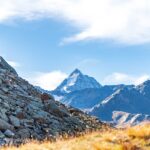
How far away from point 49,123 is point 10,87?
7.61m

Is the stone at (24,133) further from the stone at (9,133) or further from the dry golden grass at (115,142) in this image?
the dry golden grass at (115,142)

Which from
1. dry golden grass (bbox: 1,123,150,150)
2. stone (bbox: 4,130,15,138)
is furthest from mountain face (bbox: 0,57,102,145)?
dry golden grass (bbox: 1,123,150,150)

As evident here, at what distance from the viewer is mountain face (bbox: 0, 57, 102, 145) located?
3400 cm

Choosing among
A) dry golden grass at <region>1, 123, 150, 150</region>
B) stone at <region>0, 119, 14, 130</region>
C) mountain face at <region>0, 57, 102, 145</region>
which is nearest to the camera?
dry golden grass at <region>1, 123, 150, 150</region>

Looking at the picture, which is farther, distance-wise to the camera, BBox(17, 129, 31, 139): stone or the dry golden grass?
BBox(17, 129, 31, 139): stone

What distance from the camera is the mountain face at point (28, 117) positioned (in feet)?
112

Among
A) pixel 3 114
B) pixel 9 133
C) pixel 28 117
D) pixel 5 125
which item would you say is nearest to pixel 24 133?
pixel 5 125

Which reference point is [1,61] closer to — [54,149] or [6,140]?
[6,140]

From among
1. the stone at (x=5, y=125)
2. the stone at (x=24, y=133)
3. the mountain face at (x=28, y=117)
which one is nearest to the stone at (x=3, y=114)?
the mountain face at (x=28, y=117)

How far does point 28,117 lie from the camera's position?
127 ft

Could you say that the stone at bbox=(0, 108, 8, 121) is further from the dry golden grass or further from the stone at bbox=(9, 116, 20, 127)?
the dry golden grass

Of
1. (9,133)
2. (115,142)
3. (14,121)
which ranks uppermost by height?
(14,121)

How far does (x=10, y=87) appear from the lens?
4584 cm

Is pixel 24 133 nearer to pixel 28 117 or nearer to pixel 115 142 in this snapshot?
pixel 28 117
